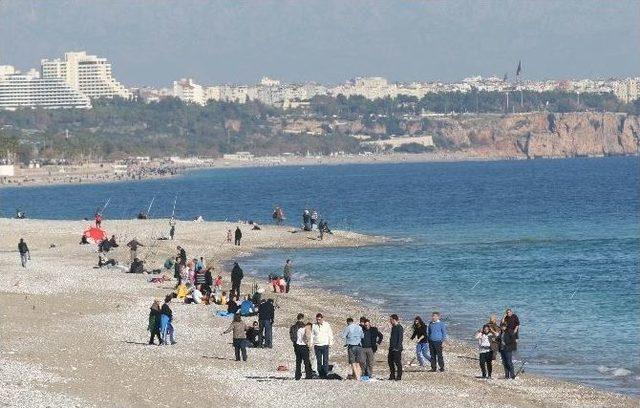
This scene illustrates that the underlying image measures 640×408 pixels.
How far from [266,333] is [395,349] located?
4426mm

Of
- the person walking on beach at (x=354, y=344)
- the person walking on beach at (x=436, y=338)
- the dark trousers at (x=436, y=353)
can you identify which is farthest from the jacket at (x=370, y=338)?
the dark trousers at (x=436, y=353)

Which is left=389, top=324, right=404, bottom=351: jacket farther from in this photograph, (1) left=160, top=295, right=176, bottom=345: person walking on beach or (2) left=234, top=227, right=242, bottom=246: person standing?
(2) left=234, top=227, right=242, bottom=246: person standing

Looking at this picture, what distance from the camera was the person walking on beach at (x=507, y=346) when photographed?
23.9 meters

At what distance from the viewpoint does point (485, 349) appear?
2403 cm

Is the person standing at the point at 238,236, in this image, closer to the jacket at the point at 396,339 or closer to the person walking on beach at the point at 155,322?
the person walking on beach at the point at 155,322

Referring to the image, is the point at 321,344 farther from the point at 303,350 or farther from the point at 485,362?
the point at 485,362

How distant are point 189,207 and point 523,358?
83333 millimetres

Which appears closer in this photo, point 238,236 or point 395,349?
point 395,349

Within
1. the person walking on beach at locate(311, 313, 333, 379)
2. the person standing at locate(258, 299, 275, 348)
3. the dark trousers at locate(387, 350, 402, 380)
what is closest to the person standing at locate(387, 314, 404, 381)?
the dark trousers at locate(387, 350, 402, 380)

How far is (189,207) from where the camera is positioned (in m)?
110

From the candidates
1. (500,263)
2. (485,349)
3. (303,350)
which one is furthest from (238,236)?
(303,350)

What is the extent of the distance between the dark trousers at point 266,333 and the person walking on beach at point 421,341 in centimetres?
319

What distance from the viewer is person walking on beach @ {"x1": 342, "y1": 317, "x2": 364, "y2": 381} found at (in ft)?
Answer: 75.0

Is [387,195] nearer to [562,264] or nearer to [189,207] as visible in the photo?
[189,207]
